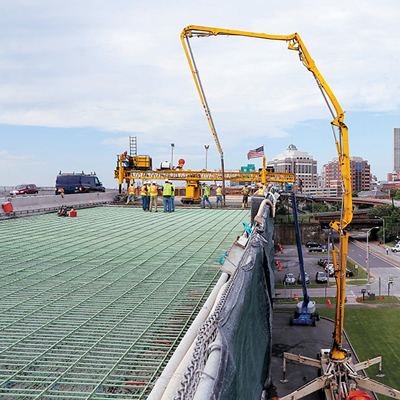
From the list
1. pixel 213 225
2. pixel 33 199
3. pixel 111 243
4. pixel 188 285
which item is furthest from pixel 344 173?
pixel 33 199

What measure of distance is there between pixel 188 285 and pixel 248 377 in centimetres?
340

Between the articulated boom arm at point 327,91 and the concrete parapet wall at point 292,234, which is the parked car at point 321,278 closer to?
the concrete parapet wall at point 292,234

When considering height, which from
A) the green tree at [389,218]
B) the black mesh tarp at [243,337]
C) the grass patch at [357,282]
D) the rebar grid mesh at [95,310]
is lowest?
the grass patch at [357,282]

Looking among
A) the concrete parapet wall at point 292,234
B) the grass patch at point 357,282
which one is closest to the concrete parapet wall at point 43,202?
the concrete parapet wall at point 292,234

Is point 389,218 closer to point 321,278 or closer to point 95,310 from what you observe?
point 321,278

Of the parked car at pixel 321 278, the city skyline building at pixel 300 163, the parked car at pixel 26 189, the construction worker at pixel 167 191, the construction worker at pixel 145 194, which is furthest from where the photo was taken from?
the city skyline building at pixel 300 163

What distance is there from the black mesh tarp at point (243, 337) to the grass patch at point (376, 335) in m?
24.8

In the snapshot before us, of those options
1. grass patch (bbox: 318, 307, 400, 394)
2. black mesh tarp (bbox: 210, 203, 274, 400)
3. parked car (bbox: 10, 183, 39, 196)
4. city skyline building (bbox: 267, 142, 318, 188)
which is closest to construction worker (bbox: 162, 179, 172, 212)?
black mesh tarp (bbox: 210, 203, 274, 400)

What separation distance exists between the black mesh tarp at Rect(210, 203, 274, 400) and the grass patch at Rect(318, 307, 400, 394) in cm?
2479

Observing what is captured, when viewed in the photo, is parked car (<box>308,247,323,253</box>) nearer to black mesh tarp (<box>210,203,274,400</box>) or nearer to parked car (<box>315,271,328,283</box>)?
parked car (<box>315,271,328,283</box>)

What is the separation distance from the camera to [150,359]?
347 centimetres

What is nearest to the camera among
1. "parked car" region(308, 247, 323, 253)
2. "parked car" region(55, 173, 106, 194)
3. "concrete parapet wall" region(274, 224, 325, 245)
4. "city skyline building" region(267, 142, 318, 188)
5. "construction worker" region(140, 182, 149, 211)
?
"construction worker" region(140, 182, 149, 211)

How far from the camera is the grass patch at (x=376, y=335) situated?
25.8 metres

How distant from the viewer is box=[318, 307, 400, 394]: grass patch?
25.8m
